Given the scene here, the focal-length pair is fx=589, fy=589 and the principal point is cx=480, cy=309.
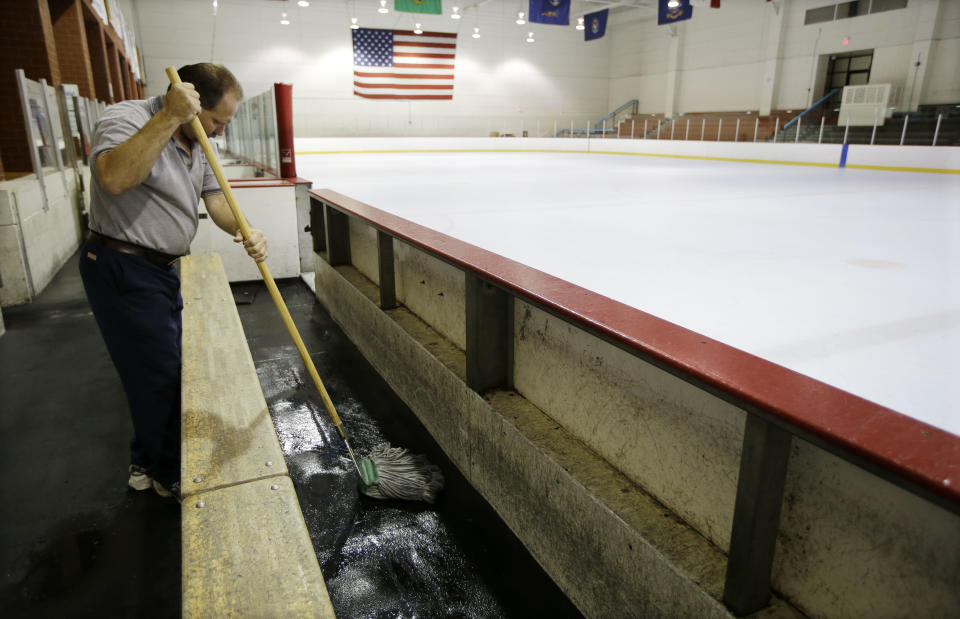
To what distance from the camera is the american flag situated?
1814 centimetres

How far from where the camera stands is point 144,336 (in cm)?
197

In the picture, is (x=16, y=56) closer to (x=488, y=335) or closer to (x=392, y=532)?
(x=488, y=335)

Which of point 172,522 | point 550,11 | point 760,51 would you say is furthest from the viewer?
point 760,51

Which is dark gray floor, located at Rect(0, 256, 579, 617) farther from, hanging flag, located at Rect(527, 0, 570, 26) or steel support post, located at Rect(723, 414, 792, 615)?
hanging flag, located at Rect(527, 0, 570, 26)

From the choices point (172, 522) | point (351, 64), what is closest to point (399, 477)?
point (172, 522)

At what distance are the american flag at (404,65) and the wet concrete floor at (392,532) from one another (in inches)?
668

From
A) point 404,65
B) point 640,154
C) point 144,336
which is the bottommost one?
point 144,336

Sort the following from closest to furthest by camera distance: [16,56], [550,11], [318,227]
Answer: [318,227] < [16,56] < [550,11]

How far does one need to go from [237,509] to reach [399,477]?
109 cm

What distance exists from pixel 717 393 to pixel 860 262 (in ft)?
8.00

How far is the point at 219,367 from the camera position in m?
2.07

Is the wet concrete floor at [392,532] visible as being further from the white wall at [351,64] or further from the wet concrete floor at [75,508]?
the white wall at [351,64]

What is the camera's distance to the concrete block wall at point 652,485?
1.07 m

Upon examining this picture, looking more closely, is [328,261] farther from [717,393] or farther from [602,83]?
[602,83]
